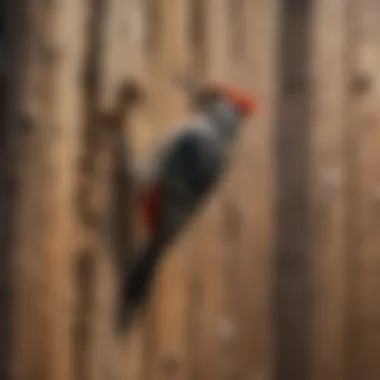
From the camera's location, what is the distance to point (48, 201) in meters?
1.41

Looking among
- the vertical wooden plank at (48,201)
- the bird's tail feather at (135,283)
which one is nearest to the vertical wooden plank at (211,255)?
the bird's tail feather at (135,283)

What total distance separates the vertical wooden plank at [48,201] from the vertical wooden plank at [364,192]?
1.84ft

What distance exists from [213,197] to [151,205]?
14cm

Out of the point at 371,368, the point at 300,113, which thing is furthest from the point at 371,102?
the point at 371,368

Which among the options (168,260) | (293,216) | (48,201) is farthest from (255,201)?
(48,201)

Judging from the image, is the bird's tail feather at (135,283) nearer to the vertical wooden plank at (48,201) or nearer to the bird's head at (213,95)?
the vertical wooden plank at (48,201)

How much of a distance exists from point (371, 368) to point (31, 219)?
28.5 inches

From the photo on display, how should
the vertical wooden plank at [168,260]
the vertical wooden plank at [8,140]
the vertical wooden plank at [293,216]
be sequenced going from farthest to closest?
1. the vertical wooden plank at [293,216]
2. the vertical wooden plank at [168,260]
3. the vertical wooden plank at [8,140]

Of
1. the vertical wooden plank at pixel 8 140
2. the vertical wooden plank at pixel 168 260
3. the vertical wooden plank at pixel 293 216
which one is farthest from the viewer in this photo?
the vertical wooden plank at pixel 293 216

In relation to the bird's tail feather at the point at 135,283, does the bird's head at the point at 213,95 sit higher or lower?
higher

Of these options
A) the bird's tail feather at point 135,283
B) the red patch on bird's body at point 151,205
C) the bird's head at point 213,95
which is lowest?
the bird's tail feather at point 135,283

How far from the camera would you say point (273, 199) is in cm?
161

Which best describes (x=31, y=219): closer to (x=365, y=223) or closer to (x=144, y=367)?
(x=144, y=367)

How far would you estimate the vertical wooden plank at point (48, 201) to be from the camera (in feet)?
4.53
